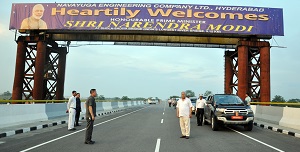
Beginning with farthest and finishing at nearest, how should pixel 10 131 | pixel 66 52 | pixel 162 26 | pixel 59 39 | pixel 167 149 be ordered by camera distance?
pixel 66 52 < pixel 59 39 < pixel 162 26 < pixel 10 131 < pixel 167 149

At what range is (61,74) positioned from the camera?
29531 mm

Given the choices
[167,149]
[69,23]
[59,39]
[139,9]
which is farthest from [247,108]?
[59,39]

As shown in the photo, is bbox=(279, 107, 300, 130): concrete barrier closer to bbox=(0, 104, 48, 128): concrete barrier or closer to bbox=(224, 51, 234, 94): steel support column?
bbox=(0, 104, 48, 128): concrete barrier

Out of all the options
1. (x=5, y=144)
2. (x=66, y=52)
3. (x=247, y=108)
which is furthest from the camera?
(x=66, y=52)

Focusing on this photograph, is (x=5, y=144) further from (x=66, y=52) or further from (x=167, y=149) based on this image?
(x=66, y=52)

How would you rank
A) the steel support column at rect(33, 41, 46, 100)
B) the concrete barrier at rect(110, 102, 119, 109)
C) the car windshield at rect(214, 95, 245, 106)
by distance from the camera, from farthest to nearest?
the concrete barrier at rect(110, 102, 119, 109) < the steel support column at rect(33, 41, 46, 100) < the car windshield at rect(214, 95, 245, 106)

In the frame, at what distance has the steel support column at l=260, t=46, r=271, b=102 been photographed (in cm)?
2420

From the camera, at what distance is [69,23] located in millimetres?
25219

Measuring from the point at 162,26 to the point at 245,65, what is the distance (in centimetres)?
865

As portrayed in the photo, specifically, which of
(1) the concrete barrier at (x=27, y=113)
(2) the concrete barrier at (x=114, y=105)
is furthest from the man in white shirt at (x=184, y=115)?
(2) the concrete barrier at (x=114, y=105)

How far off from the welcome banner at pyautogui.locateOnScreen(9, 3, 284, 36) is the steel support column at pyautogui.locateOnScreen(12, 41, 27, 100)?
82.7 inches

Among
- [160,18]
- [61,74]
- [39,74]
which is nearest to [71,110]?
[39,74]

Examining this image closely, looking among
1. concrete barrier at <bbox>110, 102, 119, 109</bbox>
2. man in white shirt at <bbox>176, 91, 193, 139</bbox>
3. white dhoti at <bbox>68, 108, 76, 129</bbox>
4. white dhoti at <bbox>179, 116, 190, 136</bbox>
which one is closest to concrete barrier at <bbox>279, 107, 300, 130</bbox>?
man in white shirt at <bbox>176, 91, 193, 139</bbox>

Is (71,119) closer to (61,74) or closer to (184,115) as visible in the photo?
(184,115)
